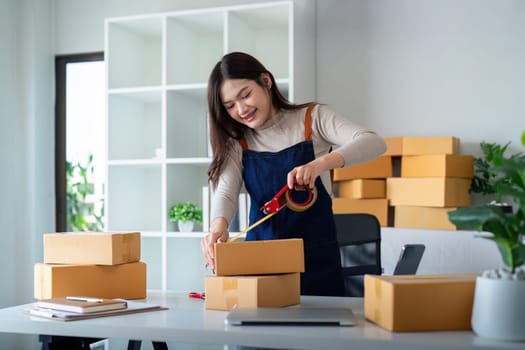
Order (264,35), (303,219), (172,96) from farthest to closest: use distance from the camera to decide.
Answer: (264,35) → (172,96) → (303,219)

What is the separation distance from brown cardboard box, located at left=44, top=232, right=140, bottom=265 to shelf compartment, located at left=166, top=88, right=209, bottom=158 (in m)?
1.74

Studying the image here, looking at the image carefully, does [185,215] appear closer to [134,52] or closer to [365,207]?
[365,207]

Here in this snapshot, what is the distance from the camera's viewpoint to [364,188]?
3457mm

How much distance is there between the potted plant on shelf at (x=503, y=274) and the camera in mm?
1291

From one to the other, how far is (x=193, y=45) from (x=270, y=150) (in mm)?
2011

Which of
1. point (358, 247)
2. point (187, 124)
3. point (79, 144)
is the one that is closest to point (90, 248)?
point (358, 247)

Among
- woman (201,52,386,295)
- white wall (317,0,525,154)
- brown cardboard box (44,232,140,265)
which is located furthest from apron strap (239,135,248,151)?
white wall (317,0,525,154)

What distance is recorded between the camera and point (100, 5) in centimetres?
429

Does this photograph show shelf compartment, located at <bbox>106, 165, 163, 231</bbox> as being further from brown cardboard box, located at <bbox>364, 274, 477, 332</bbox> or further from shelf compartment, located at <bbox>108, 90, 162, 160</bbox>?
brown cardboard box, located at <bbox>364, 274, 477, 332</bbox>

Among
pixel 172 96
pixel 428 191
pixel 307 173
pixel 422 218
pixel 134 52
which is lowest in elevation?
pixel 422 218

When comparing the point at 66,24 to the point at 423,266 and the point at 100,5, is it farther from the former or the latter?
the point at 423,266

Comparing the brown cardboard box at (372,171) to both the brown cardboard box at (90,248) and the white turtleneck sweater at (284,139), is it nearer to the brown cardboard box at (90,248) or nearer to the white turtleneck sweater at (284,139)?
the white turtleneck sweater at (284,139)

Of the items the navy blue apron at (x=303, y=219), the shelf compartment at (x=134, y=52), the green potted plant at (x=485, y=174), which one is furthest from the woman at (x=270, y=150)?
the shelf compartment at (x=134, y=52)

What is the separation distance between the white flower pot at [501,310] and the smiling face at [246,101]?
3.44 ft
